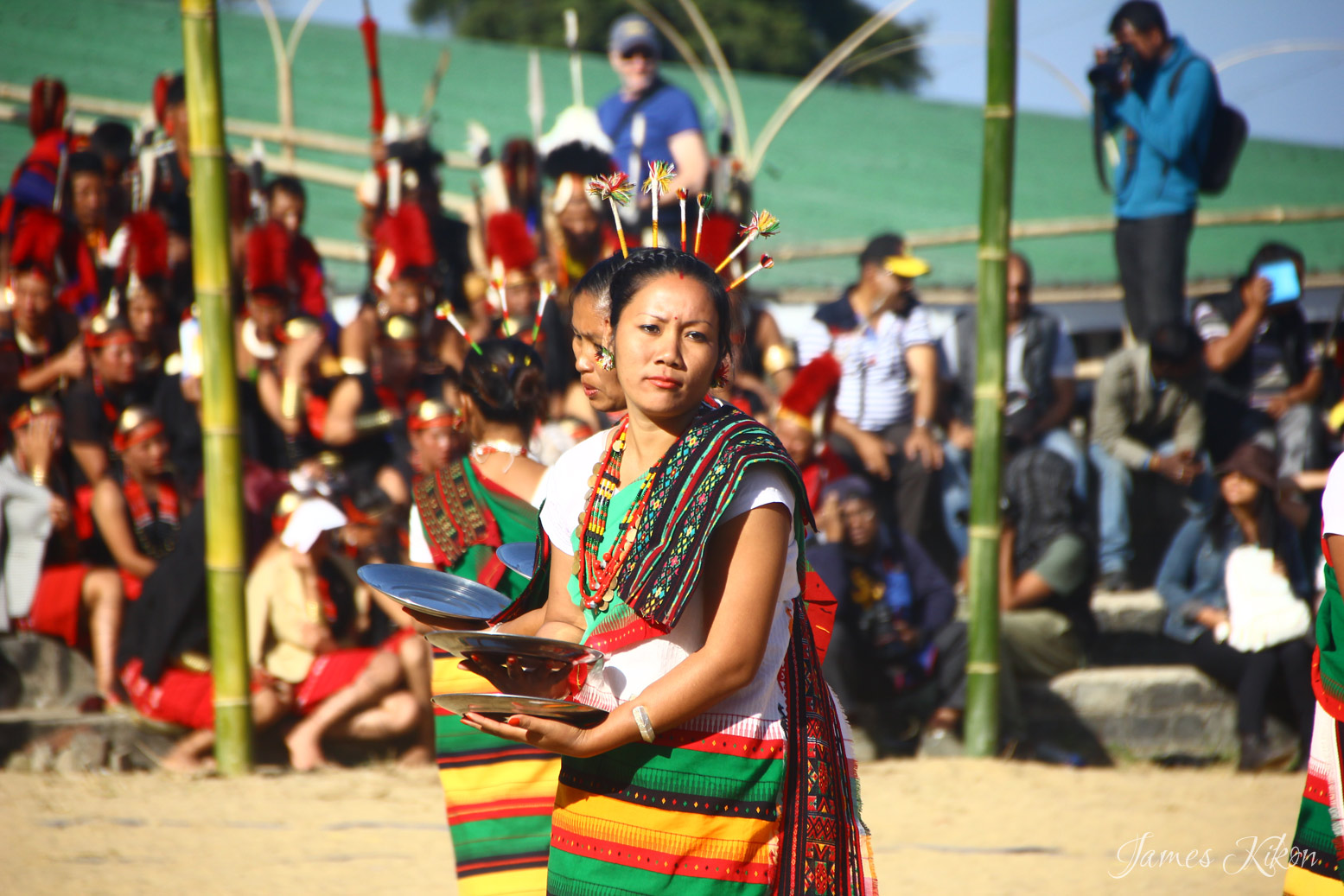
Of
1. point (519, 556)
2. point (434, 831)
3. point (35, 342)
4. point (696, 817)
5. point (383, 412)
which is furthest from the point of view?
point (383, 412)

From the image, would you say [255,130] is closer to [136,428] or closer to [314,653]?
[136,428]

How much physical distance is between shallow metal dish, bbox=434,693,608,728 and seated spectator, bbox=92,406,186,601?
4.18 m

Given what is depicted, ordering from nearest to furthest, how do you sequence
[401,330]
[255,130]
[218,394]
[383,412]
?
[218,394], [383,412], [401,330], [255,130]

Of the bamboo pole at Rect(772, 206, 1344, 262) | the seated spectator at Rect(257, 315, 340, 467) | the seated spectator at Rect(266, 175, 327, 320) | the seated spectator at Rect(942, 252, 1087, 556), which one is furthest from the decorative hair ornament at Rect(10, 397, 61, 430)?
the bamboo pole at Rect(772, 206, 1344, 262)

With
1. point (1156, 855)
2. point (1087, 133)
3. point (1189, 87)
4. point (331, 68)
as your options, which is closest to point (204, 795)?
point (1156, 855)

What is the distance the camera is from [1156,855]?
4.71 metres

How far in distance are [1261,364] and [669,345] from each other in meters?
6.40

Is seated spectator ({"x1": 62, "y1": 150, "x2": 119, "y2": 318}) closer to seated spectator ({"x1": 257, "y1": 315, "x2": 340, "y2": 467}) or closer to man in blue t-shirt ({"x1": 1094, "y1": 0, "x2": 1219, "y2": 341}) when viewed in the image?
seated spectator ({"x1": 257, "y1": 315, "x2": 340, "y2": 467})

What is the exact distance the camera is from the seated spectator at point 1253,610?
579 cm

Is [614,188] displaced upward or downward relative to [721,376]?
upward

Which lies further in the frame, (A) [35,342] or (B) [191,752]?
(A) [35,342]

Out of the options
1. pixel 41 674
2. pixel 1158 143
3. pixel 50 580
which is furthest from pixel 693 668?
pixel 1158 143

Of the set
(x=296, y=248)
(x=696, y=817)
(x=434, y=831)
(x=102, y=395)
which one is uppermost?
(x=296, y=248)

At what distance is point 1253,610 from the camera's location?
5840mm
